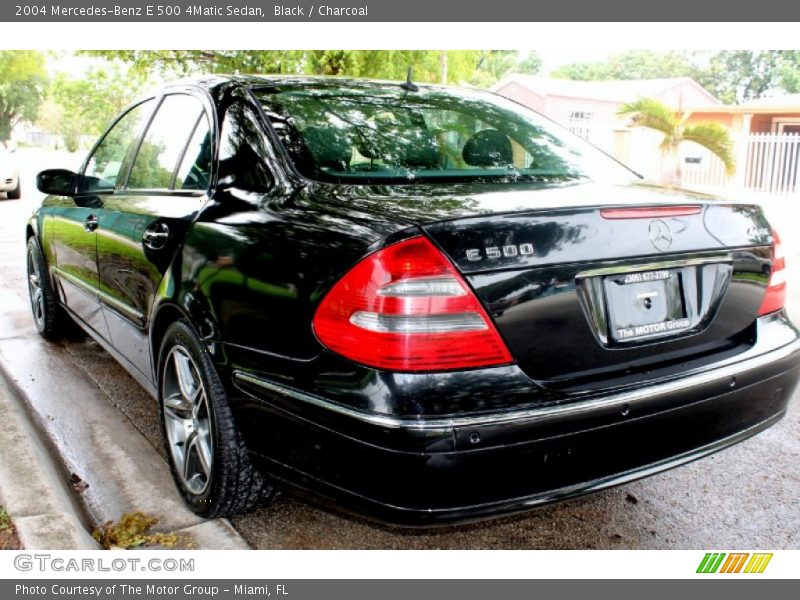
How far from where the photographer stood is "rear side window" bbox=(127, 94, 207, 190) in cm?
329

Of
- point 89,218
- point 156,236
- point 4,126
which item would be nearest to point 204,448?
point 156,236

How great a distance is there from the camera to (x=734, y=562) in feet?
8.50

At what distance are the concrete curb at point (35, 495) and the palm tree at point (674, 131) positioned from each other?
13319 mm

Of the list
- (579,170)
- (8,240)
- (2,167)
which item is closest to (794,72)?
(2,167)

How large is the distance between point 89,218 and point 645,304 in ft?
9.43

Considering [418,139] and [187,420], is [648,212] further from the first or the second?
[187,420]

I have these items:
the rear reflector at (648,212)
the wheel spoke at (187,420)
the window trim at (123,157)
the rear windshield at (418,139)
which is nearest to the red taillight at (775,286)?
the rear reflector at (648,212)

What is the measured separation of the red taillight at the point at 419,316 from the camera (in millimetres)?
1991

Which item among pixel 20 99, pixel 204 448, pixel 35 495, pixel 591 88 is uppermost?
pixel 20 99

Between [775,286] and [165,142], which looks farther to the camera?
[165,142]

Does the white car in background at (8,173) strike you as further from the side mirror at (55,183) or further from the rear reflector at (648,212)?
the rear reflector at (648,212)

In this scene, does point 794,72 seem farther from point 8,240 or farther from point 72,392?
point 72,392

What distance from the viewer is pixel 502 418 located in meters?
2.00

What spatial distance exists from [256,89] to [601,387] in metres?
1.75
